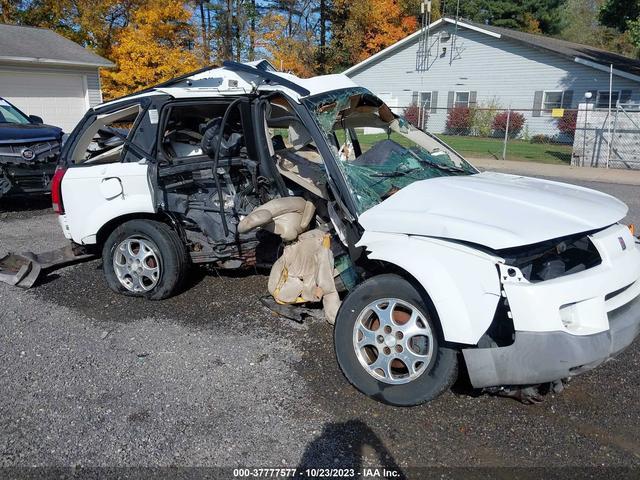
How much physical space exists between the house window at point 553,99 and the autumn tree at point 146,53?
691 inches

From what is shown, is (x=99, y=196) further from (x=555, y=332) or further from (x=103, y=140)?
(x=555, y=332)

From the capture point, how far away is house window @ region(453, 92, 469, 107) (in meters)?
29.7

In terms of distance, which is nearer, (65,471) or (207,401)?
(65,471)

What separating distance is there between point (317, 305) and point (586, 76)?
2555cm

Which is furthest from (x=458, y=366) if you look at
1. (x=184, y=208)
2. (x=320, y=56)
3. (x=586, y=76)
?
(x=320, y=56)

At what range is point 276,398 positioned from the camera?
353cm

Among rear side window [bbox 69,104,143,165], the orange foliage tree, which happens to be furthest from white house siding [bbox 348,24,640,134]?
rear side window [bbox 69,104,143,165]

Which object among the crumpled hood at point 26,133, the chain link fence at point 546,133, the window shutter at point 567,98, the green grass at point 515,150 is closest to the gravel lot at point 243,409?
the crumpled hood at point 26,133

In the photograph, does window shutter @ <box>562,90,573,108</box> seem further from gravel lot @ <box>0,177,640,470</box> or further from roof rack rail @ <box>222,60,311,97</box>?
roof rack rail @ <box>222,60,311,97</box>

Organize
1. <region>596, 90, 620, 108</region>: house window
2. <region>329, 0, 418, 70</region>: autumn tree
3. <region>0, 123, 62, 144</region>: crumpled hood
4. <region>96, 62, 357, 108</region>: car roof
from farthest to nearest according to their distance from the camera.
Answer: <region>329, 0, 418, 70</region>: autumn tree
<region>596, 90, 620, 108</region>: house window
<region>0, 123, 62, 144</region>: crumpled hood
<region>96, 62, 357, 108</region>: car roof

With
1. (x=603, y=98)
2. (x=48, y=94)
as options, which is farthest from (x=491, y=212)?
(x=603, y=98)

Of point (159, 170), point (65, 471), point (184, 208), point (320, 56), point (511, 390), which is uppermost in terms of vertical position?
point (320, 56)

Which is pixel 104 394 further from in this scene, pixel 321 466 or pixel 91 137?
pixel 91 137

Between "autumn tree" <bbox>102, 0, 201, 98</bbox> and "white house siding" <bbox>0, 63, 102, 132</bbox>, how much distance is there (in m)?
4.84
